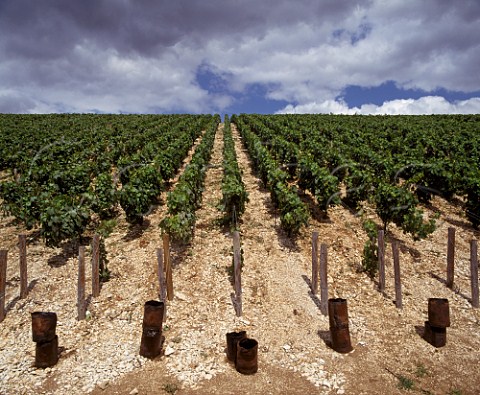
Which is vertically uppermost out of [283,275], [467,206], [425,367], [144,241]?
[467,206]

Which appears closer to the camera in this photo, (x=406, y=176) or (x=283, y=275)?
(x=283, y=275)

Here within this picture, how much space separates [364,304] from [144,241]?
25.9ft

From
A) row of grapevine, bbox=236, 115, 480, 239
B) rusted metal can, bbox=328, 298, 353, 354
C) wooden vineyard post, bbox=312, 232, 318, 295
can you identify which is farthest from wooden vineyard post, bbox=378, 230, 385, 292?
row of grapevine, bbox=236, 115, 480, 239

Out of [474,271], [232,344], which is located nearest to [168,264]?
[232,344]

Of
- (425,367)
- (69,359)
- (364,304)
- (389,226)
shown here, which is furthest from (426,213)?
(69,359)

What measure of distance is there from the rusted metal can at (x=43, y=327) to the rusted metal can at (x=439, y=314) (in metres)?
8.42

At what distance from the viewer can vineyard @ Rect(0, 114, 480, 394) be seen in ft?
22.8

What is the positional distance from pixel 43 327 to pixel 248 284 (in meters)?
5.39

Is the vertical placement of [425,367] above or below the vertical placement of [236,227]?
below

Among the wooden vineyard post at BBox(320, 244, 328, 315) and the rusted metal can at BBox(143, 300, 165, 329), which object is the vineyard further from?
the rusted metal can at BBox(143, 300, 165, 329)

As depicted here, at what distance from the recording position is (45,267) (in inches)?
433

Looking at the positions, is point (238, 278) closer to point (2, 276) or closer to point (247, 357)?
point (247, 357)

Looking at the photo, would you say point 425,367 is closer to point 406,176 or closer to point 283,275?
point 283,275

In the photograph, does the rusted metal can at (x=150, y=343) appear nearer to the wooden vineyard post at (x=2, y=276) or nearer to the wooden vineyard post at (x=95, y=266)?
the wooden vineyard post at (x=95, y=266)
